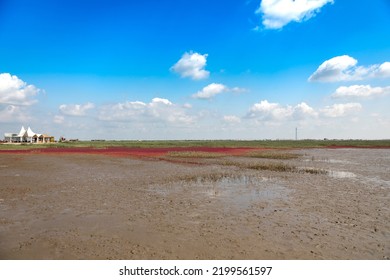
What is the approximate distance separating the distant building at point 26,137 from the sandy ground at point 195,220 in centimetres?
9379

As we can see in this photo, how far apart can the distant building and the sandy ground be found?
9379 cm

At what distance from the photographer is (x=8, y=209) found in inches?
471

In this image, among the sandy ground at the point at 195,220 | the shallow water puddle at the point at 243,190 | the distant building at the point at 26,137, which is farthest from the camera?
the distant building at the point at 26,137

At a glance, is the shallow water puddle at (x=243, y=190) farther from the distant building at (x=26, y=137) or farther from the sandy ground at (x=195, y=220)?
the distant building at (x=26, y=137)

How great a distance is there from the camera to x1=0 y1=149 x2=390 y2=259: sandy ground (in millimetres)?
7676

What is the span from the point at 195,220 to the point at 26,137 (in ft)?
355

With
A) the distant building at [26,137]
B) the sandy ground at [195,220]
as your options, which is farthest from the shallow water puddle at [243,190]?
the distant building at [26,137]

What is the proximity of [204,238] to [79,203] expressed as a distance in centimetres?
714

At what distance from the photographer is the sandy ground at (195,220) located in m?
7.68

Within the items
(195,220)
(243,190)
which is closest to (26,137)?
(243,190)

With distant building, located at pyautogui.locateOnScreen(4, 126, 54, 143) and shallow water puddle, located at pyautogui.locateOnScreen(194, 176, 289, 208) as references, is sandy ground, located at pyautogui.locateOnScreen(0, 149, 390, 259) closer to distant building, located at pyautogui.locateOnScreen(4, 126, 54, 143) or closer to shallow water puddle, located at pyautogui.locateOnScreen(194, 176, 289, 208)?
shallow water puddle, located at pyautogui.locateOnScreen(194, 176, 289, 208)

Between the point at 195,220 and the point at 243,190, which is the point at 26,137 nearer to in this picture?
the point at 243,190
